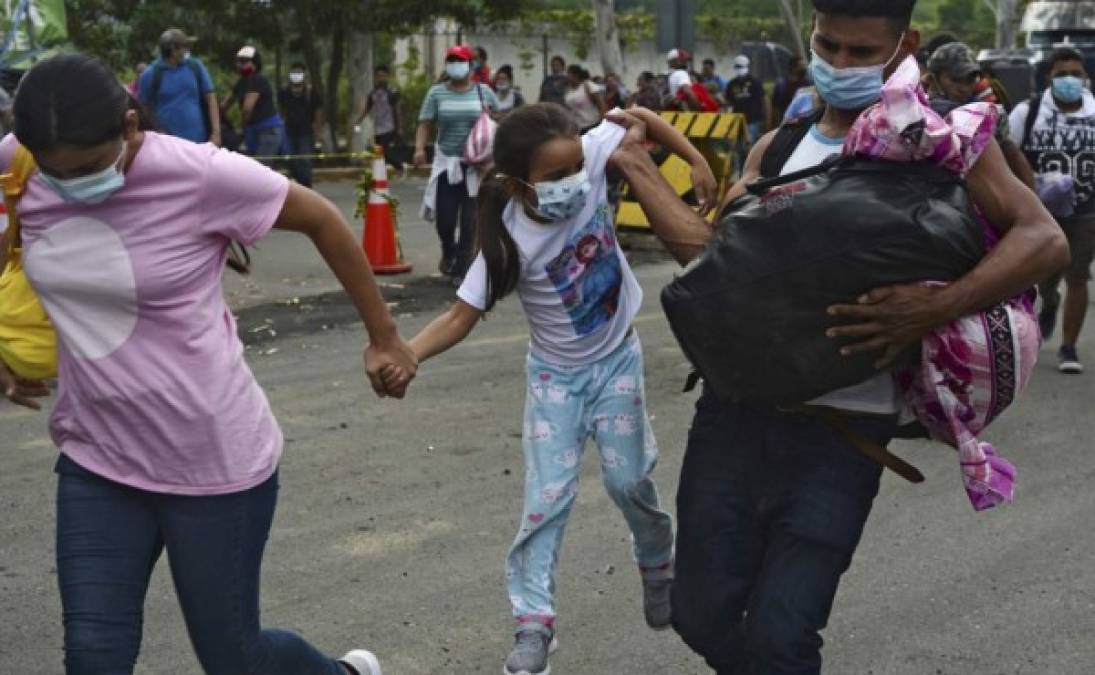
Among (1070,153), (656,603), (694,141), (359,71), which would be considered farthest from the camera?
(359,71)

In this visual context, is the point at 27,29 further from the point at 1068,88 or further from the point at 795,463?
the point at 795,463

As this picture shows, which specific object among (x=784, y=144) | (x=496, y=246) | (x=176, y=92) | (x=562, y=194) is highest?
(x=784, y=144)

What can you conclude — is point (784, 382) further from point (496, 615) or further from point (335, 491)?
point (335, 491)

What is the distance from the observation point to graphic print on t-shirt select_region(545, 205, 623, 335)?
4.99m

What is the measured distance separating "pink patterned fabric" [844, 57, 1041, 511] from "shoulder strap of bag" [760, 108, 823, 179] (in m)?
0.38

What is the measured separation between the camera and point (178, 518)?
3.73 meters

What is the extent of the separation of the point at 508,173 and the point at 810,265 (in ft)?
5.50

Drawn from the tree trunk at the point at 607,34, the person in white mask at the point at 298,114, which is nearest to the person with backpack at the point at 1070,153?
the person in white mask at the point at 298,114

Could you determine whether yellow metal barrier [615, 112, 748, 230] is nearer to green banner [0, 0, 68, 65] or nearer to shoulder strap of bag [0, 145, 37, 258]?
green banner [0, 0, 68, 65]

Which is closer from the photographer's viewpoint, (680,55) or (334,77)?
(680,55)

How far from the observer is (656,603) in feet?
17.2

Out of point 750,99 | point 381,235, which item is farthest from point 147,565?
point 750,99

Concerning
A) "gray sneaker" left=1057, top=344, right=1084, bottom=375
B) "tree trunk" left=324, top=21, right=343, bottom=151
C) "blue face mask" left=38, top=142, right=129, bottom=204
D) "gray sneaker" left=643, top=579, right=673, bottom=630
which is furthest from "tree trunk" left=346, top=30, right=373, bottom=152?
"blue face mask" left=38, top=142, right=129, bottom=204

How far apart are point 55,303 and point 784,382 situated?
149 cm
